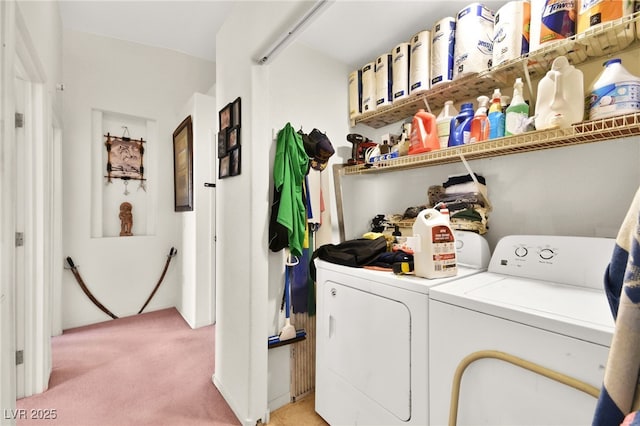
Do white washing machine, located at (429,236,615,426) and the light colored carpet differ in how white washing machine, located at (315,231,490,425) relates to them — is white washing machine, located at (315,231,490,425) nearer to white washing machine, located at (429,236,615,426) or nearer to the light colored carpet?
white washing machine, located at (429,236,615,426)

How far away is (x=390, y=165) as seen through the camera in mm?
1961

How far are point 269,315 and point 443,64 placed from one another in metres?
1.90

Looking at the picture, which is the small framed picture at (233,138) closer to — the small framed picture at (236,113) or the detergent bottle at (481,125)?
the small framed picture at (236,113)

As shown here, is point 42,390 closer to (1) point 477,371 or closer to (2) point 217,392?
(2) point 217,392

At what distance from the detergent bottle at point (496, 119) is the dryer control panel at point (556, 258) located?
550mm

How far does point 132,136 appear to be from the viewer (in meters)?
3.52

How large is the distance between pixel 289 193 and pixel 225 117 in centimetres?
78

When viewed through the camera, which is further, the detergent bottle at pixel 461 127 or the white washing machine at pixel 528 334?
the detergent bottle at pixel 461 127

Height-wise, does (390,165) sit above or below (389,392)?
above

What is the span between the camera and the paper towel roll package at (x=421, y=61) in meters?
1.74

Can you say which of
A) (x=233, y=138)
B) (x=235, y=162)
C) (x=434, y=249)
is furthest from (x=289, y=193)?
(x=434, y=249)

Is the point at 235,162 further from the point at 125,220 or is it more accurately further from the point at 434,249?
the point at 125,220

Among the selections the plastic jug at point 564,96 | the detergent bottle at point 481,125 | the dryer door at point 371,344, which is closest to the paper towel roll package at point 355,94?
the detergent bottle at point 481,125

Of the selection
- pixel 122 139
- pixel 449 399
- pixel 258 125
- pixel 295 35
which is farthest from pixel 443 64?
pixel 122 139
